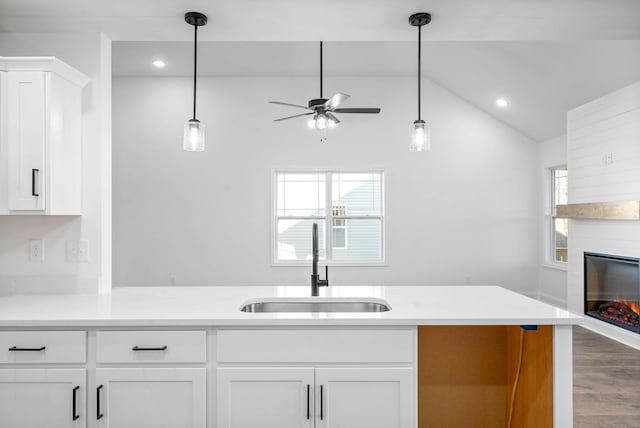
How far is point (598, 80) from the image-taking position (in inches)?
150

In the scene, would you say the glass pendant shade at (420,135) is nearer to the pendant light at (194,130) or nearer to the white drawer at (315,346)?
the white drawer at (315,346)

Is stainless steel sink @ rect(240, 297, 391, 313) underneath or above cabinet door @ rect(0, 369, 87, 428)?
above

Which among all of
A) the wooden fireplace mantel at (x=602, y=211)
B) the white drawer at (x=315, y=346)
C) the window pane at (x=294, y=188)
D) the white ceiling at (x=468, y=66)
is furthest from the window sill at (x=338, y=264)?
the white drawer at (x=315, y=346)

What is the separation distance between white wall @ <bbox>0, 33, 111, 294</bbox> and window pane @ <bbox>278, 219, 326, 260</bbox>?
3559 mm

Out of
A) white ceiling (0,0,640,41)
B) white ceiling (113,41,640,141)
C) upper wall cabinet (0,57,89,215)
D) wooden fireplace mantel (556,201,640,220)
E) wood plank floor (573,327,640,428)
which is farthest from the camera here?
white ceiling (113,41,640,141)

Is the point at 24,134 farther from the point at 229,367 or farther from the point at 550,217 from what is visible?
the point at 550,217

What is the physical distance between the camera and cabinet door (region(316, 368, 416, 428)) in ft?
5.18

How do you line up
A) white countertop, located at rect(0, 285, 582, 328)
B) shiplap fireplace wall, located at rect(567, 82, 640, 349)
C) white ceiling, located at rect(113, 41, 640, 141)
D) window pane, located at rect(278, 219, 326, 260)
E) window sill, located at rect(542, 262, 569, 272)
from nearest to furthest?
white countertop, located at rect(0, 285, 582, 328)
shiplap fireplace wall, located at rect(567, 82, 640, 349)
white ceiling, located at rect(113, 41, 640, 141)
window sill, located at rect(542, 262, 569, 272)
window pane, located at rect(278, 219, 326, 260)

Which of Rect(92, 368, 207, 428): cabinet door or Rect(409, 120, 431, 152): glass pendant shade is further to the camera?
Rect(409, 120, 431, 152): glass pendant shade

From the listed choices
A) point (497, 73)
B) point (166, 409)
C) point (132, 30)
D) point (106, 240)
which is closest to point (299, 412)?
point (166, 409)

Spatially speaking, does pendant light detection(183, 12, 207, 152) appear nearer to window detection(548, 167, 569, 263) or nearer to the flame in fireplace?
the flame in fireplace

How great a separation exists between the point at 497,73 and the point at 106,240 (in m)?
4.63

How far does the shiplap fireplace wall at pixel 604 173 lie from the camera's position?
364 centimetres

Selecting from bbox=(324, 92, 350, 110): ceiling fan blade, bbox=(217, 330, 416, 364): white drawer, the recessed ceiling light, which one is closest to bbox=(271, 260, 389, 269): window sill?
the recessed ceiling light
